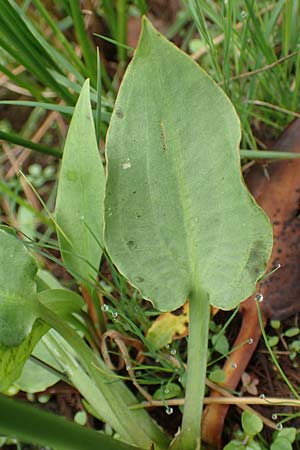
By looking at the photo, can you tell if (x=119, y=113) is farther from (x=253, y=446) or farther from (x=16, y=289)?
(x=253, y=446)

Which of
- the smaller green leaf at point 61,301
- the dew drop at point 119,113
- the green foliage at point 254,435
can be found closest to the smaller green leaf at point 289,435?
the green foliage at point 254,435

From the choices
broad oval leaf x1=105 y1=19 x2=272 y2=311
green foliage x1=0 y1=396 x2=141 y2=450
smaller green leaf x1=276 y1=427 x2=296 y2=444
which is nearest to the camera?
green foliage x1=0 y1=396 x2=141 y2=450

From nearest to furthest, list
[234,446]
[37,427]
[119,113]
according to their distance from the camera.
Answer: [37,427] < [119,113] < [234,446]

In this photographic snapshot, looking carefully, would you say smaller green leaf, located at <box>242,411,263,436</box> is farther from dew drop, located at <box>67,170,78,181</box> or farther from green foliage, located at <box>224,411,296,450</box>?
dew drop, located at <box>67,170,78,181</box>

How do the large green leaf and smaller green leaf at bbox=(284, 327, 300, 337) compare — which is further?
smaller green leaf at bbox=(284, 327, 300, 337)

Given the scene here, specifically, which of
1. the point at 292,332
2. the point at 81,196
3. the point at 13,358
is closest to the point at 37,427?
the point at 13,358

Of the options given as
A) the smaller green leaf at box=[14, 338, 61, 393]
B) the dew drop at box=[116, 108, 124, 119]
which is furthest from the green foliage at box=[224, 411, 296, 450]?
the dew drop at box=[116, 108, 124, 119]

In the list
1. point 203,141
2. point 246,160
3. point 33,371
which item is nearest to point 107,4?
point 246,160
